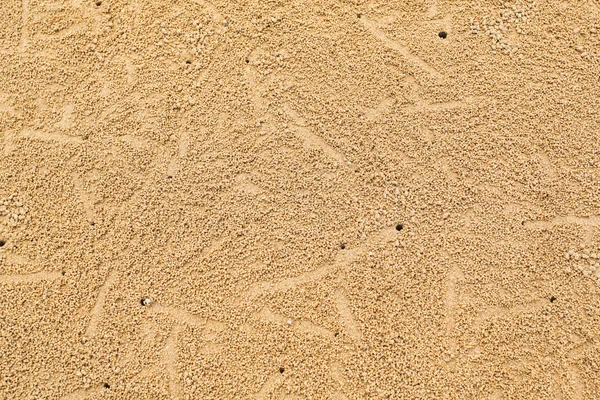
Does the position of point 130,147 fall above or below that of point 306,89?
below

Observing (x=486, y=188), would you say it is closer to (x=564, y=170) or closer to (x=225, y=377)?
(x=564, y=170)

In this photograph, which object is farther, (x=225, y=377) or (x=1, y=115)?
(x=1, y=115)

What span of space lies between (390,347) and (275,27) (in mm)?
1498

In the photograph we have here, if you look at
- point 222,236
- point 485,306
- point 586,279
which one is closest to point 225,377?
point 222,236

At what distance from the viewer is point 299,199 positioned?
2066mm

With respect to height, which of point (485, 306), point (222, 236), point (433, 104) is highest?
point (433, 104)

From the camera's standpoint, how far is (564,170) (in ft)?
6.86

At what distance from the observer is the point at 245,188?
6.82 ft

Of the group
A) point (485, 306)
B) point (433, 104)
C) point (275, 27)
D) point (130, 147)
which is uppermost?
point (275, 27)

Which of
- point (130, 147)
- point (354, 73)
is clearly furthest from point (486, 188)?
point (130, 147)

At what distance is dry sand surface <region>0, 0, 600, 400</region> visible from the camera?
6.50 feet

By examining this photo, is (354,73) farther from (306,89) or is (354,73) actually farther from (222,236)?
(222,236)

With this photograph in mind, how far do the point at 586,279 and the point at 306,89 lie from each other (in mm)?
1455

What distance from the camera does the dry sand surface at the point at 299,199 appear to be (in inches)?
78.0
